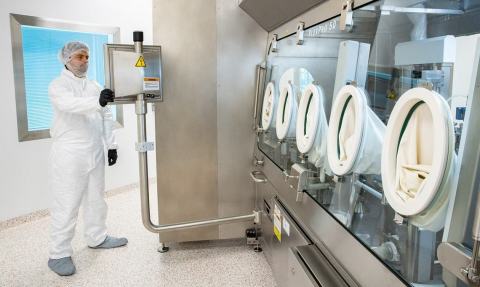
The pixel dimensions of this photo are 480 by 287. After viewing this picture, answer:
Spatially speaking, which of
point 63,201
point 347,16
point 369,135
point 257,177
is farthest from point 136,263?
point 347,16

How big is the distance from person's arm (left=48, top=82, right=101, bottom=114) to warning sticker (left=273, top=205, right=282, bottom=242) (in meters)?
1.33

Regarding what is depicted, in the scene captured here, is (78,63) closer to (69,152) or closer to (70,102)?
(70,102)

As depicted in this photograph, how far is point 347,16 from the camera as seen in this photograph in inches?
50.6

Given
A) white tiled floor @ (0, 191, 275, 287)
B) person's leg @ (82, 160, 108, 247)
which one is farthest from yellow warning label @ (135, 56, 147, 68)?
white tiled floor @ (0, 191, 275, 287)

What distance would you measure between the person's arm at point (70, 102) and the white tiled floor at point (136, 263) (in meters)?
1.10

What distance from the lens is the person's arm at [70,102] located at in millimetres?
2338

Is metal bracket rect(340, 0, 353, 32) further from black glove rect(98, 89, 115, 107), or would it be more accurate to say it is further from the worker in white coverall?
the worker in white coverall

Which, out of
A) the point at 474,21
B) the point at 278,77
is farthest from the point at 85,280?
the point at 474,21

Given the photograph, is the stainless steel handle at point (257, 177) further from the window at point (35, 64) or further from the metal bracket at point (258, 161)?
the window at point (35, 64)

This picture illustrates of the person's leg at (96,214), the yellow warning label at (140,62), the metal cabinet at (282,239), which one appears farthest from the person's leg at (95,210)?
the metal cabinet at (282,239)

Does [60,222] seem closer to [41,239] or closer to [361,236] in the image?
[41,239]

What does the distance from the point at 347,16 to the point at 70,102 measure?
1.87 metres

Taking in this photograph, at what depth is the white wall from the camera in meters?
2.95

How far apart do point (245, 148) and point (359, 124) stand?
1.56 meters
